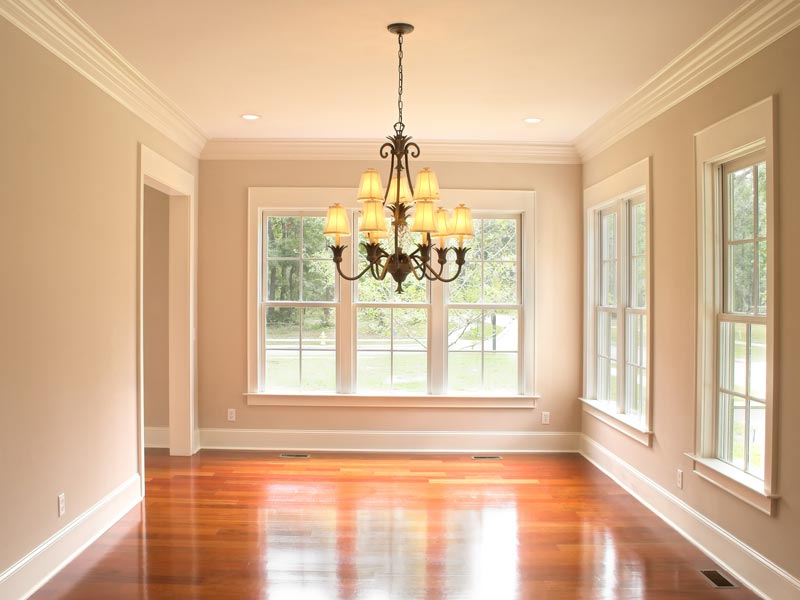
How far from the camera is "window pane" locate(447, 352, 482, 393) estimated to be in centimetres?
597

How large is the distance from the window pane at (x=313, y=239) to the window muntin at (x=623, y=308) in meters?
2.40

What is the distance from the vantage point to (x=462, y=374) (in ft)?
19.6

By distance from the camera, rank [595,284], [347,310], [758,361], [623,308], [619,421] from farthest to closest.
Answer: [347,310]
[595,284]
[623,308]
[619,421]
[758,361]

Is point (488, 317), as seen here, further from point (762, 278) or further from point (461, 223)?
point (762, 278)

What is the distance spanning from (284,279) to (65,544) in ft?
9.83

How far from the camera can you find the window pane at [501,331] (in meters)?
5.98

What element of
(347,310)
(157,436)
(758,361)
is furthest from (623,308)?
(157,436)

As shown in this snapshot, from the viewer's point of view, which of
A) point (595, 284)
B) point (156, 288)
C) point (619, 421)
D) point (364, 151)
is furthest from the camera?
point (156, 288)

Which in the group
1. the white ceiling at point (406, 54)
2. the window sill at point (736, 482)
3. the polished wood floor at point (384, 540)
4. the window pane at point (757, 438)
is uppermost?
the white ceiling at point (406, 54)

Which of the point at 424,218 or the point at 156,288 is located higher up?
the point at 424,218

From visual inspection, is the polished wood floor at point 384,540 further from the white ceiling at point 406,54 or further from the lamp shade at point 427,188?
the white ceiling at point 406,54

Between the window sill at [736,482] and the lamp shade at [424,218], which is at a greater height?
the lamp shade at [424,218]

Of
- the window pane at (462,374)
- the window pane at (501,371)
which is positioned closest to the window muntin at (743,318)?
the window pane at (501,371)

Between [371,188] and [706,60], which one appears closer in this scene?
[371,188]
